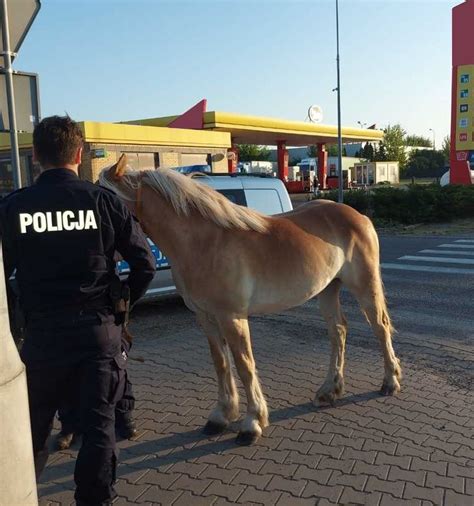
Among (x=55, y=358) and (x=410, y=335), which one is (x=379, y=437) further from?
(x=410, y=335)

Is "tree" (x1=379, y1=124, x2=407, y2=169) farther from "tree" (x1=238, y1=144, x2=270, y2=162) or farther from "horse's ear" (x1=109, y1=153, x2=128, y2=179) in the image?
"horse's ear" (x1=109, y1=153, x2=128, y2=179)

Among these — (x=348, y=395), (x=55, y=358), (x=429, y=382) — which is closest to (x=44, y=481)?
(x=55, y=358)

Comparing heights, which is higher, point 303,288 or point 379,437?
point 303,288

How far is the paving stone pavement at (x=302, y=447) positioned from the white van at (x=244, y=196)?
226 centimetres

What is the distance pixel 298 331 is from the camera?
6.80 m

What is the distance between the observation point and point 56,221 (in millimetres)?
2408

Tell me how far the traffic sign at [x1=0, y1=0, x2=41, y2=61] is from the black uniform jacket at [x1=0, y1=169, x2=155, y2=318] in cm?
265

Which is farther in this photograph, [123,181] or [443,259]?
[443,259]

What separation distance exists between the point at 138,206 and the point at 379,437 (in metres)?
2.33

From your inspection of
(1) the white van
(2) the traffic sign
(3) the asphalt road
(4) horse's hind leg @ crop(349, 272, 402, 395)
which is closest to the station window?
(1) the white van

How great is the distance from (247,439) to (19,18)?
3877 millimetres

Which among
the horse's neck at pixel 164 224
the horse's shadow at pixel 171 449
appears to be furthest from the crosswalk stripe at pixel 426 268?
the horse's neck at pixel 164 224

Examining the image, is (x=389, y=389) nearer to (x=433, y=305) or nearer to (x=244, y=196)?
(x=433, y=305)

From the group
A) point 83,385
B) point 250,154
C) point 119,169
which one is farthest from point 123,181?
point 250,154
